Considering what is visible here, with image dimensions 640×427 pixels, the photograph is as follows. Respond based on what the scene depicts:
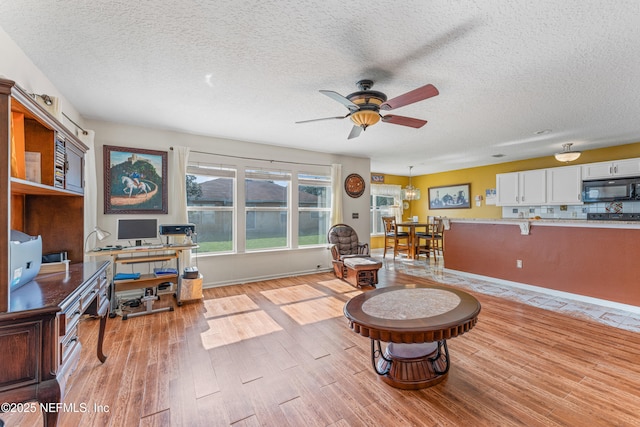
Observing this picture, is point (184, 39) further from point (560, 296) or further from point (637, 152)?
point (637, 152)

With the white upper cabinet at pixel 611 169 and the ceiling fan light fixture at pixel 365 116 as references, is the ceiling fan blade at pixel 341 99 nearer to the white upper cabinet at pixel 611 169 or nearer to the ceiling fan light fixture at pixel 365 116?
the ceiling fan light fixture at pixel 365 116

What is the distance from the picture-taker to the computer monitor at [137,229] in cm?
346

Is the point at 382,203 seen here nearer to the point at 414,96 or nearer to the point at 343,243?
the point at 343,243

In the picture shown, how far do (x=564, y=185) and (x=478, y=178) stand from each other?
204cm


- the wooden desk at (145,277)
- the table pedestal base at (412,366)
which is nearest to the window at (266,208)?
the wooden desk at (145,277)

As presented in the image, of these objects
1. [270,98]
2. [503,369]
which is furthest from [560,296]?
[270,98]

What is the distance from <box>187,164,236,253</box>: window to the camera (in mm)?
4469

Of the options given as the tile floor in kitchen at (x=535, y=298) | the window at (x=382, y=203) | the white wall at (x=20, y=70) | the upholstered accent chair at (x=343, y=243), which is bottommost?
the tile floor in kitchen at (x=535, y=298)

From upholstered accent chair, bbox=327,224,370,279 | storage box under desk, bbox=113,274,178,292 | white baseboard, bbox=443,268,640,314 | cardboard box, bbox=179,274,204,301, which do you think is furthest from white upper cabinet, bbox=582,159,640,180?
storage box under desk, bbox=113,274,178,292

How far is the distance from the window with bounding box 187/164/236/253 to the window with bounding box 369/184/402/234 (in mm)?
4890

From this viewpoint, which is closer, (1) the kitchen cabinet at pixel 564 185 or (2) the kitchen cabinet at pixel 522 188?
(1) the kitchen cabinet at pixel 564 185

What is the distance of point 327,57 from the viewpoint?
2.20 m

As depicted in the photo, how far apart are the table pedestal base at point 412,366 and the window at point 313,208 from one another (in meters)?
3.61

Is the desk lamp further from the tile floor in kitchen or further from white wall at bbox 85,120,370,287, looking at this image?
the tile floor in kitchen
